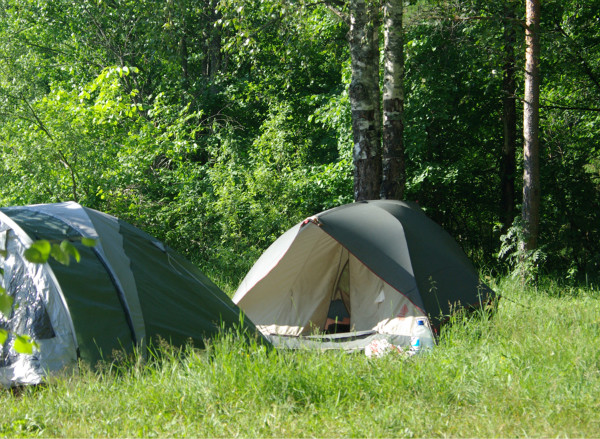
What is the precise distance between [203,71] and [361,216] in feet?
31.8

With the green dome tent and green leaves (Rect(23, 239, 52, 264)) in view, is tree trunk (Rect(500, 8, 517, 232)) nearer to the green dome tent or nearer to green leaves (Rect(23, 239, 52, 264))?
the green dome tent

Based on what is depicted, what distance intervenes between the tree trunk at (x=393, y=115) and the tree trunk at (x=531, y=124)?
173cm

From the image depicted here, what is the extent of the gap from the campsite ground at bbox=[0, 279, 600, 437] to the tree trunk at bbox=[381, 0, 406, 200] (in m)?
3.76

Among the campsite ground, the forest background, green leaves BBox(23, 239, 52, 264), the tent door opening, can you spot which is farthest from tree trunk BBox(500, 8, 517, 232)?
green leaves BBox(23, 239, 52, 264)

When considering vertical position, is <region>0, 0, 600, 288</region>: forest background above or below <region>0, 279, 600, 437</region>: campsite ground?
above

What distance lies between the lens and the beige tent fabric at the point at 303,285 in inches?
253

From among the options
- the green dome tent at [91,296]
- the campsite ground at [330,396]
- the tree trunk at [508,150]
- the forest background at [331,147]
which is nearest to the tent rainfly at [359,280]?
the campsite ground at [330,396]

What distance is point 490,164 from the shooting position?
38.4 ft

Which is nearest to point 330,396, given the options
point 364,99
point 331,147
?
point 364,99

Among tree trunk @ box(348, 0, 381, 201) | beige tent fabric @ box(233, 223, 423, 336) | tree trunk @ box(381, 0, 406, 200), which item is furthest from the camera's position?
tree trunk @ box(381, 0, 406, 200)

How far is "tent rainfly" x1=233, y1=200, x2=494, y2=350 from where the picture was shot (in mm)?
5750

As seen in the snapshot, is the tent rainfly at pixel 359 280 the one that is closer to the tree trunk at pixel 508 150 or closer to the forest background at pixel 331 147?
the forest background at pixel 331 147

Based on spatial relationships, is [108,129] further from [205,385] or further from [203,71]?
[205,385]

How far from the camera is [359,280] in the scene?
6.47m
